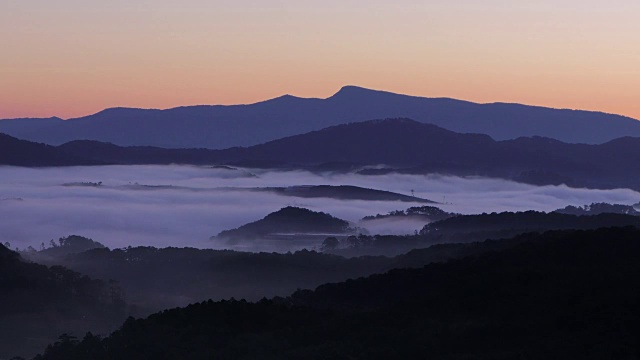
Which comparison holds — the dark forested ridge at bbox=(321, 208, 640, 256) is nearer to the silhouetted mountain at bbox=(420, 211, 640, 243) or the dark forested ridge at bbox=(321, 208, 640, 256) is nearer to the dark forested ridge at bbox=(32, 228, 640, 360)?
the silhouetted mountain at bbox=(420, 211, 640, 243)

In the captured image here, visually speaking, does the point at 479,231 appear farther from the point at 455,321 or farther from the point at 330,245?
the point at 455,321

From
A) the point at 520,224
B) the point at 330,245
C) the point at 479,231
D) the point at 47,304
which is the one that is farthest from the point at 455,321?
the point at 330,245

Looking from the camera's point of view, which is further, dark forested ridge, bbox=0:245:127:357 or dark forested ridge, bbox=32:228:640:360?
dark forested ridge, bbox=0:245:127:357

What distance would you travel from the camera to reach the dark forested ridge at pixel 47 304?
10431 centimetres

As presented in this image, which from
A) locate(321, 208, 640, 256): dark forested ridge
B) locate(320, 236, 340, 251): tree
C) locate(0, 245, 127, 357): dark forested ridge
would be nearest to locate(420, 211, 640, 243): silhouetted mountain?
locate(321, 208, 640, 256): dark forested ridge

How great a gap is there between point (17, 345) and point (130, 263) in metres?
64.9

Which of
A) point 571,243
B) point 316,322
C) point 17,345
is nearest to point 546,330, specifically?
point 316,322

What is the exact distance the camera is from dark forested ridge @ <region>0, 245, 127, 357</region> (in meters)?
104

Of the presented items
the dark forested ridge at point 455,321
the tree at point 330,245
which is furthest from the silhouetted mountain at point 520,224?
the dark forested ridge at point 455,321

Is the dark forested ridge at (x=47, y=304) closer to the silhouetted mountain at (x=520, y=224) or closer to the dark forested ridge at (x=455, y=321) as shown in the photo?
the dark forested ridge at (x=455, y=321)

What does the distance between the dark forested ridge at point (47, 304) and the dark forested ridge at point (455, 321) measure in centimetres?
3626

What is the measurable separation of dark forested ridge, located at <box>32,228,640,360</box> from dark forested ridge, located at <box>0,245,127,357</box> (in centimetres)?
3626

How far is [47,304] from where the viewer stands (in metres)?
114

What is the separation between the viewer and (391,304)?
65688 millimetres
